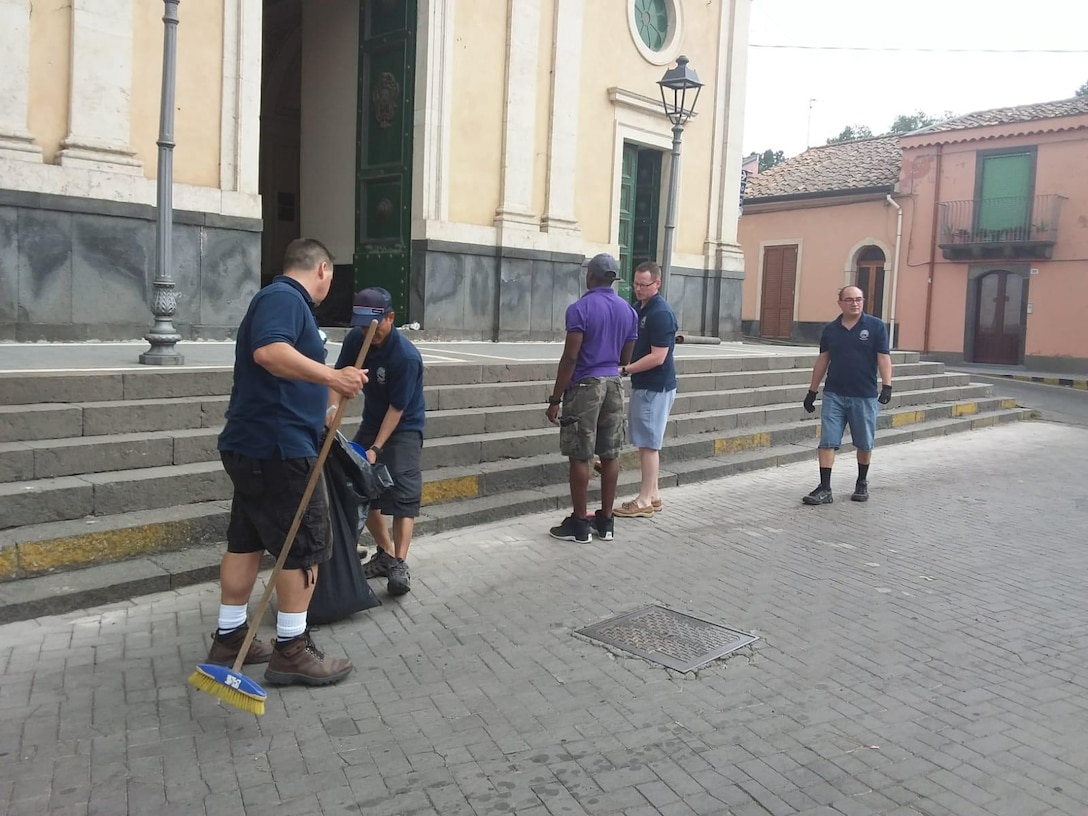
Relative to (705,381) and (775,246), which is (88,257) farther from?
(775,246)

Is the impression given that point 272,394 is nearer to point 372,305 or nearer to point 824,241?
point 372,305

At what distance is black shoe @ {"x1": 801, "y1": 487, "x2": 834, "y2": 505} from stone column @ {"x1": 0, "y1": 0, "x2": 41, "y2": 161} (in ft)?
25.5

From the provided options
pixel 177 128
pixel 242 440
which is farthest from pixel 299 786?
pixel 177 128

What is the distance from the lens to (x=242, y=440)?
3818 mm

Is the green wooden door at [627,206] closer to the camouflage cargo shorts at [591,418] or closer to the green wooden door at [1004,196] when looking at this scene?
the camouflage cargo shorts at [591,418]

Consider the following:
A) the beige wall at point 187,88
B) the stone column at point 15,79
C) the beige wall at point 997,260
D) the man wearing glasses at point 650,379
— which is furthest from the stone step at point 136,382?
the beige wall at point 997,260

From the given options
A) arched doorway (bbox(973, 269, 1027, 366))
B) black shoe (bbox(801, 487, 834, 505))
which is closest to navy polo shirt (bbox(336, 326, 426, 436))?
black shoe (bbox(801, 487, 834, 505))

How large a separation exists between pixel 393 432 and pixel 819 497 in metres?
4.16

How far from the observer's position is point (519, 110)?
13.5 m

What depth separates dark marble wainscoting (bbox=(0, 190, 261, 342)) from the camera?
28.8ft

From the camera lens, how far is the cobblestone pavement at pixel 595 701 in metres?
3.16

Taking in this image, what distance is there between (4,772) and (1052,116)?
1142 inches

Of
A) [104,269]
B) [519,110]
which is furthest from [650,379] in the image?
[519,110]

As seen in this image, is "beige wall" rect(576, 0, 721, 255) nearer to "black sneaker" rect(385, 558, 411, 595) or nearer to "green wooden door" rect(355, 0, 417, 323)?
"green wooden door" rect(355, 0, 417, 323)
